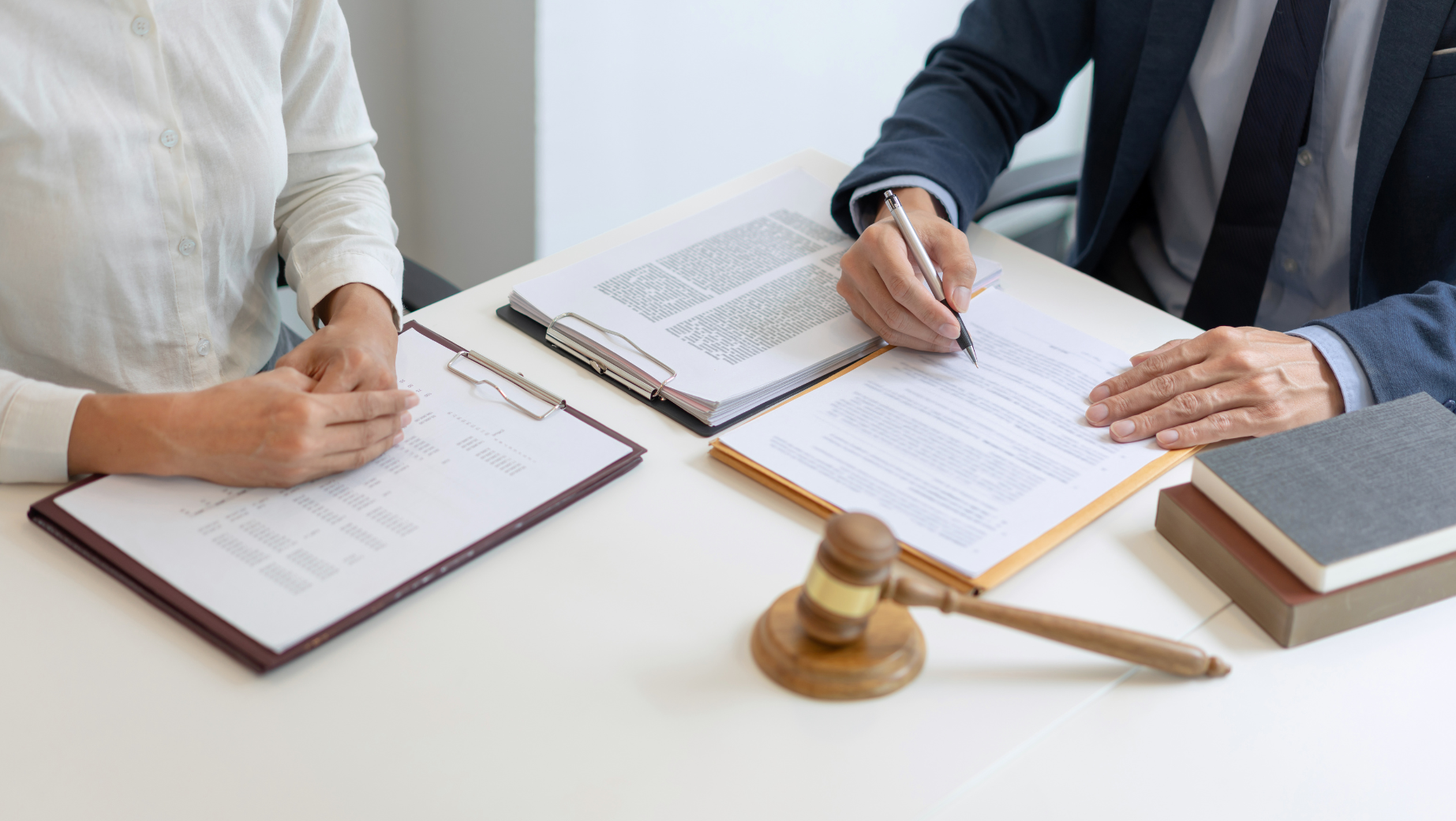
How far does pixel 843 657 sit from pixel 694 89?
172 cm

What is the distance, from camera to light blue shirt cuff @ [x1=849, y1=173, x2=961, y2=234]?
1271mm

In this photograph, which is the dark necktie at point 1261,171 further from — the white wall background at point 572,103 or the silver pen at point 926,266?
the white wall background at point 572,103

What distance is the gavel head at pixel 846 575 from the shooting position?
68 cm

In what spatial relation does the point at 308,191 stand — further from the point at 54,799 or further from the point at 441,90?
the point at 441,90

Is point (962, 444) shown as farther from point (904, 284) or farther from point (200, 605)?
point (200, 605)

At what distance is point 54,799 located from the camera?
2.14 feet

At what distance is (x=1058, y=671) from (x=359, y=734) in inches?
19.7

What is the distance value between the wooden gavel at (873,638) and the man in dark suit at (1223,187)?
0.28m

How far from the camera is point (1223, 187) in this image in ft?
4.77

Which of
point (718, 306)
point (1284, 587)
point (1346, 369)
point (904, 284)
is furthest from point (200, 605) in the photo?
point (1346, 369)

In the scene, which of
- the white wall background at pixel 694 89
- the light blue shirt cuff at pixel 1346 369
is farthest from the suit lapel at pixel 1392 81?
the white wall background at pixel 694 89

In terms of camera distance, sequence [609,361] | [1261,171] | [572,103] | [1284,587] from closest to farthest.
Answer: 1. [1284,587]
2. [609,361]
3. [1261,171]
4. [572,103]

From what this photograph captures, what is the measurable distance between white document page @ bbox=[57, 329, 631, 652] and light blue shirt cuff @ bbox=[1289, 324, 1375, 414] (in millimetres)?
700

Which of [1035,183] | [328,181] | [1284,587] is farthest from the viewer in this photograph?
[1035,183]
